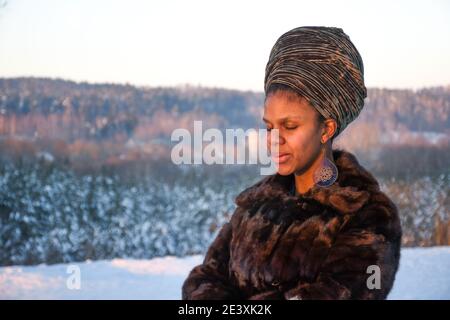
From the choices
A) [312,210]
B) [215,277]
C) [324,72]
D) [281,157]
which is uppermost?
[324,72]

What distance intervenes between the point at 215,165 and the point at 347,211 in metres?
1.37

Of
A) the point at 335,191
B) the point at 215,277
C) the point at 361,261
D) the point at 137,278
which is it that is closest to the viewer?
the point at 361,261

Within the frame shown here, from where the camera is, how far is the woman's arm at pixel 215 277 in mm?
1629

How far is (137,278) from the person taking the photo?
2.84 meters

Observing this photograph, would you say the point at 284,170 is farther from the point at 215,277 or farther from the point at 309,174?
the point at 215,277

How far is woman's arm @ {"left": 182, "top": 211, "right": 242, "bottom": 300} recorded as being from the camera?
64.1 inches

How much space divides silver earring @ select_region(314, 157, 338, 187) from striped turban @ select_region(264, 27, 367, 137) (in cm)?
9

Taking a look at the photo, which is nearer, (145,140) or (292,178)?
(292,178)

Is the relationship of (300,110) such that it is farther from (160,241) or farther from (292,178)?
(160,241)

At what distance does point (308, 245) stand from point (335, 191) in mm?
132

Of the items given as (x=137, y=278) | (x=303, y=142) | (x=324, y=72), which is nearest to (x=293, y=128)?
(x=303, y=142)

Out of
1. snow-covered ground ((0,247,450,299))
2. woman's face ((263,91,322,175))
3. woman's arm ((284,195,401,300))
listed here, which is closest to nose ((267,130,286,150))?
woman's face ((263,91,322,175))

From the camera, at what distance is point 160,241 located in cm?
292
